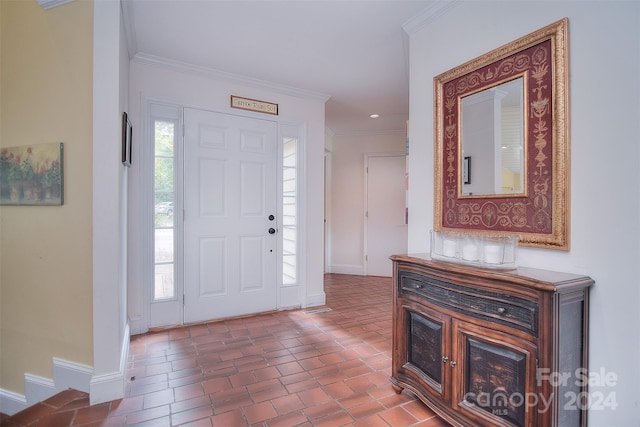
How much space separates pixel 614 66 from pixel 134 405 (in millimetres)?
2978

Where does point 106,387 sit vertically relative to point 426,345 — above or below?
below

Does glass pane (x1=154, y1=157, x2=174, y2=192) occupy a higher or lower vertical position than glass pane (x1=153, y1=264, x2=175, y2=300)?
higher

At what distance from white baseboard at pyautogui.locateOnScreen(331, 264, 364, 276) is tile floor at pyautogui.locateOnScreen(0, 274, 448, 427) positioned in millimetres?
2476

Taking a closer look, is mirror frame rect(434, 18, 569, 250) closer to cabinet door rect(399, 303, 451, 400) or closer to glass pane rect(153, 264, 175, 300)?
cabinet door rect(399, 303, 451, 400)

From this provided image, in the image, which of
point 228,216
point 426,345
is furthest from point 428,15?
point 228,216

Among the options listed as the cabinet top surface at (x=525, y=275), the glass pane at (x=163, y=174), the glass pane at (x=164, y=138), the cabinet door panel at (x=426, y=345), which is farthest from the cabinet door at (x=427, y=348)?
the glass pane at (x=164, y=138)

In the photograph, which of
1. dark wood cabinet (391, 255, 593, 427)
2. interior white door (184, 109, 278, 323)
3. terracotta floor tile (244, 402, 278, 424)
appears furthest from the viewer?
interior white door (184, 109, 278, 323)

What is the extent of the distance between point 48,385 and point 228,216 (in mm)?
1908

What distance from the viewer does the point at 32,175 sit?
209cm

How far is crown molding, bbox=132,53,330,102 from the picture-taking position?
3016 mm

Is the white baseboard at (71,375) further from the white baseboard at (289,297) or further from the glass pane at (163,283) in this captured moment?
the white baseboard at (289,297)

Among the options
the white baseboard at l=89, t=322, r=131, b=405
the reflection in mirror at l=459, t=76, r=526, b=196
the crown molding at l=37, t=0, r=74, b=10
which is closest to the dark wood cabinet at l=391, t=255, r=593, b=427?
the reflection in mirror at l=459, t=76, r=526, b=196

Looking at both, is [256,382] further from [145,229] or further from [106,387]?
[145,229]

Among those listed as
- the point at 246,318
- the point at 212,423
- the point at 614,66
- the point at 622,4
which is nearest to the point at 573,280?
the point at 614,66
